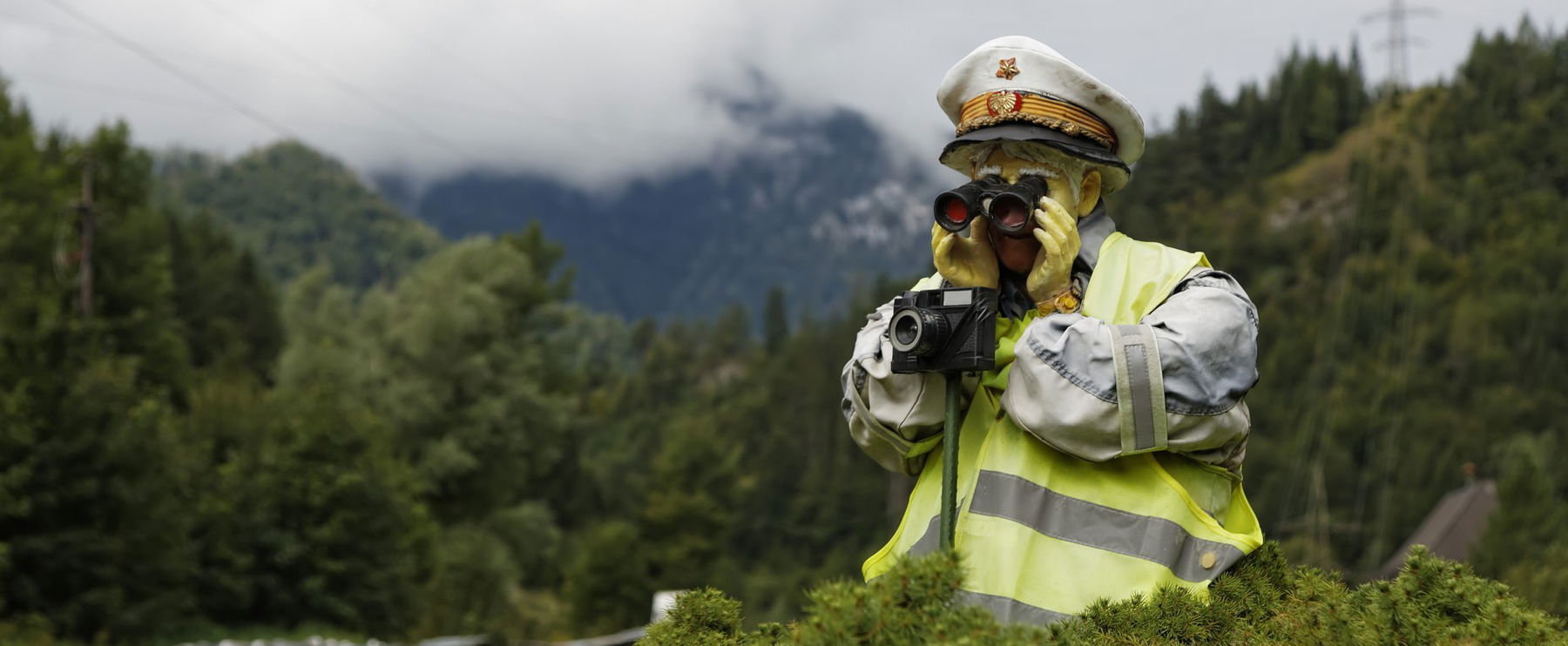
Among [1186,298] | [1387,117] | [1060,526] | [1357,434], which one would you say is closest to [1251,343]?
[1186,298]

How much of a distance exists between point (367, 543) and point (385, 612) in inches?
62.7

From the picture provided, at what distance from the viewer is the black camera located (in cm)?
363

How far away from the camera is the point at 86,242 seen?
36.6 meters

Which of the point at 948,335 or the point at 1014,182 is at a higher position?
the point at 1014,182

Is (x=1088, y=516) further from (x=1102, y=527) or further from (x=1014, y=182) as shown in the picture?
(x=1014, y=182)

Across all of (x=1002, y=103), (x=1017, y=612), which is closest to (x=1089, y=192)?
(x=1002, y=103)

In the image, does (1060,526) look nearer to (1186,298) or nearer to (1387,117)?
(1186,298)

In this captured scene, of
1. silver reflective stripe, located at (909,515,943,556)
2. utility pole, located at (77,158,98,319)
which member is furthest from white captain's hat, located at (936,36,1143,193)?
utility pole, located at (77,158,98,319)

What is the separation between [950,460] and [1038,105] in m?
1.00

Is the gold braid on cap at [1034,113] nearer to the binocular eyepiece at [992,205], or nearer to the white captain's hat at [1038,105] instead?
the white captain's hat at [1038,105]

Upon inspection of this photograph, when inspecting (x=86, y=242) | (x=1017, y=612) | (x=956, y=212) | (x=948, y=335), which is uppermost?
(x=86, y=242)

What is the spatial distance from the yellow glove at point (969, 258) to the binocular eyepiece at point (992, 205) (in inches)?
2.8

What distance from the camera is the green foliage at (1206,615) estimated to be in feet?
9.04

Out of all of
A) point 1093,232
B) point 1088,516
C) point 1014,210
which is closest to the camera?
point 1088,516
